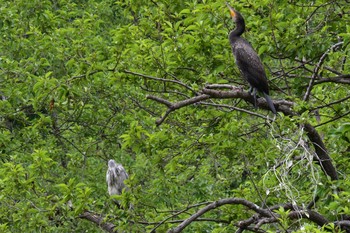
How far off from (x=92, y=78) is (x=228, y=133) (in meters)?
3.53

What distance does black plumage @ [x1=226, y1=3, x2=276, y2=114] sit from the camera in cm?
907

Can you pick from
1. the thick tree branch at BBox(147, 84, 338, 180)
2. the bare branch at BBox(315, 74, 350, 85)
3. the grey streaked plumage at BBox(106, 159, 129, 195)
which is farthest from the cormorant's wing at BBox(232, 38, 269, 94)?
the grey streaked plumage at BBox(106, 159, 129, 195)

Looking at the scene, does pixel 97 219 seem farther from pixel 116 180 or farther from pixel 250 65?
pixel 116 180

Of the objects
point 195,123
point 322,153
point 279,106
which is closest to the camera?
A: point 322,153

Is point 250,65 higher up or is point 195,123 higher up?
point 250,65

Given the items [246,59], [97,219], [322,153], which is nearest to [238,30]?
[246,59]

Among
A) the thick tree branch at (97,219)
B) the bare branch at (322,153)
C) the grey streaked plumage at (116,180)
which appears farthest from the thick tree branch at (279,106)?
the grey streaked plumage at (116,180)

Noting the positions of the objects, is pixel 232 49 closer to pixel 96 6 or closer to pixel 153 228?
pixel 153 228

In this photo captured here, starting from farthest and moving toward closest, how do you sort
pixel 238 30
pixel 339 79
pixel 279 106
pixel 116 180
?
pixel 116 180, pixel 238 30, pixel 339 79, pixel 279 106

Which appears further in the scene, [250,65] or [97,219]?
[250,65]

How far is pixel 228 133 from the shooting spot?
31.2ft

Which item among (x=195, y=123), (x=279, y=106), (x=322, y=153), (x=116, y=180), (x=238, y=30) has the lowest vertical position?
(x=116, y=180)

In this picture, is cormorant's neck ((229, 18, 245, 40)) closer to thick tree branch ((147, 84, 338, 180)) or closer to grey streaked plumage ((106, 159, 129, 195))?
thick tree branch ((147, 84, 338, 180))

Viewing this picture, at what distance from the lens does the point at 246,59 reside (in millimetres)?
9250
